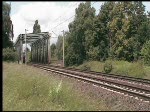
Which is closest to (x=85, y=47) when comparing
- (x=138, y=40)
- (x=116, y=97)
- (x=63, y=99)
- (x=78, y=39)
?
(x=78, y=39)

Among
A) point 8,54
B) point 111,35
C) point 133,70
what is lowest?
point 133,70

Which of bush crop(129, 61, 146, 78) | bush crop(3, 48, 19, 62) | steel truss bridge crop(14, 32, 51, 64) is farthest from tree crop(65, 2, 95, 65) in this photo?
bush crop(3, 48, 19, 62)

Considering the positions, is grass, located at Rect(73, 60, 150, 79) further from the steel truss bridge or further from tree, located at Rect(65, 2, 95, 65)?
the steel truss bridge

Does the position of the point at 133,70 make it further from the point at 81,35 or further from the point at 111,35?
the point at 81,35

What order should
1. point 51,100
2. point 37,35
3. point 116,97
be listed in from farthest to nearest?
point 37,35, point 116,97, point 51,100

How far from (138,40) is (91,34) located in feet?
27.3

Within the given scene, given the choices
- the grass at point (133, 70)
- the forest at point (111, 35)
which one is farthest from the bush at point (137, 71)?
the forest at point (111, 35)

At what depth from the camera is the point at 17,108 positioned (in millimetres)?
9820

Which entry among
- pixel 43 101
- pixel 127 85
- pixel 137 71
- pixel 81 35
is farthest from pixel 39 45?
pixel 43 101

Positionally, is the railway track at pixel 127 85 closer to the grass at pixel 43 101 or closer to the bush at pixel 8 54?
the grass at pixel 43 101

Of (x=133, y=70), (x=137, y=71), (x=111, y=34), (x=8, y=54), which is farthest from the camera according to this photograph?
(x=111, y=34)

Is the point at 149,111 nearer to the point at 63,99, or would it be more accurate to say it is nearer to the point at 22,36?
the point at 63,99

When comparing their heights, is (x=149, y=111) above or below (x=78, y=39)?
below

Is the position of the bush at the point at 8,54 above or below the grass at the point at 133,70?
above
